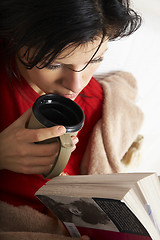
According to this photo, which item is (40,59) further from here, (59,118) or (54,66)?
(59,118)

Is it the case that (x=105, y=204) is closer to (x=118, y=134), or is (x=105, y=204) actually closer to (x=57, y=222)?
(x=57, y=222)

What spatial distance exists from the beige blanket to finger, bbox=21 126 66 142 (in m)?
0.26

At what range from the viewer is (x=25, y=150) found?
75 cm

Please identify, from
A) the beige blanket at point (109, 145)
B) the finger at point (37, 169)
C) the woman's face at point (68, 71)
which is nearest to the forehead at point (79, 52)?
the woman's face at point (68, 71)

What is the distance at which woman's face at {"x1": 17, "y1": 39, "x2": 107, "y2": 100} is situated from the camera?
712mm

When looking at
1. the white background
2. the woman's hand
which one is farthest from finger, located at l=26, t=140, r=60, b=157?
the white background

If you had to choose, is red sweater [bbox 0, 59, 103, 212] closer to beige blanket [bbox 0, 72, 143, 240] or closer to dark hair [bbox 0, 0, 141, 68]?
beige blanket [bbox 0, 72, 143, 240]

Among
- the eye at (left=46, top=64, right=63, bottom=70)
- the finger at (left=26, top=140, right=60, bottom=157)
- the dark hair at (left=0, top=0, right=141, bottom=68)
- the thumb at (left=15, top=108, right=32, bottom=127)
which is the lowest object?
the finger at (left=26, top=140, right=60, bottom=157)

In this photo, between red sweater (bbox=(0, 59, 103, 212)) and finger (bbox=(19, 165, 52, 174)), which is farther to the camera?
red sweater (bbox=(0, 59, 103, 212))

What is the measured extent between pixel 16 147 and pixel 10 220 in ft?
0.78

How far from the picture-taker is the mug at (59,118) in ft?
2.21

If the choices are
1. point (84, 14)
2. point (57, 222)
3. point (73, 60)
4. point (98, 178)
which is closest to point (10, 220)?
point (57, 222)

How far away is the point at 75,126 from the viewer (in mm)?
706

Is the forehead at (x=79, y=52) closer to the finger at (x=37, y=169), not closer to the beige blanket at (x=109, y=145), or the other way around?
the finger at (x=37, y=169)
